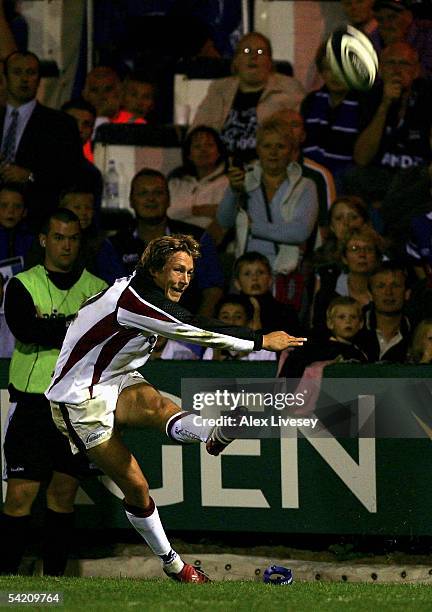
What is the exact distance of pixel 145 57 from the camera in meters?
11.4

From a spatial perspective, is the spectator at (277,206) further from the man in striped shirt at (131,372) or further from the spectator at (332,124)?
the man in striped shirt at (131,372)

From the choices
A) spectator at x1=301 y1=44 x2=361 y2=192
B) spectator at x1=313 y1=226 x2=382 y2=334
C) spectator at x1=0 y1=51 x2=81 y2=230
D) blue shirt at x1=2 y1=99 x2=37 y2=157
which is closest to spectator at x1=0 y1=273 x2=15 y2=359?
spectator at x1=0 y1=51 x2=81 y2=230

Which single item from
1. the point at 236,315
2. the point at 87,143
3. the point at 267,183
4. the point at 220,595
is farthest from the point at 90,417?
the point at 87,143

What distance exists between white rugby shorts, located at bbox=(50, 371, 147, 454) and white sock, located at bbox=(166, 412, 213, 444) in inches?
12.6

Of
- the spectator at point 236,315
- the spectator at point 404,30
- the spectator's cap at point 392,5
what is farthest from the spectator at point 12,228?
the spectator's cap at point 392,5

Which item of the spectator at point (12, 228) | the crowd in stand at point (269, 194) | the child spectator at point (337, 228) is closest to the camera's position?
the crowd in stand at point (269, 194)

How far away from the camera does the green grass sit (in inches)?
247

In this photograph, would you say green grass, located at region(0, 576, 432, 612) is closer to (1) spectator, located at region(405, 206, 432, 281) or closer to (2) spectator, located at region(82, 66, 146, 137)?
(1) spectator, located at region(405, 206, 432, 281)

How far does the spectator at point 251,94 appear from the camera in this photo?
1027cm

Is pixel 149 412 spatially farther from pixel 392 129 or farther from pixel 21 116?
pixel 21 116

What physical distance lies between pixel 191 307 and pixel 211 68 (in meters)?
2.59

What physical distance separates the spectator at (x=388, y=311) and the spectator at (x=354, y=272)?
29 centimetres

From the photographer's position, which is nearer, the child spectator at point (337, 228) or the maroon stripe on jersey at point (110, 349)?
the maroon stripe on jersey at point (110, 349)

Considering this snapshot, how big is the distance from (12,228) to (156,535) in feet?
10.3
